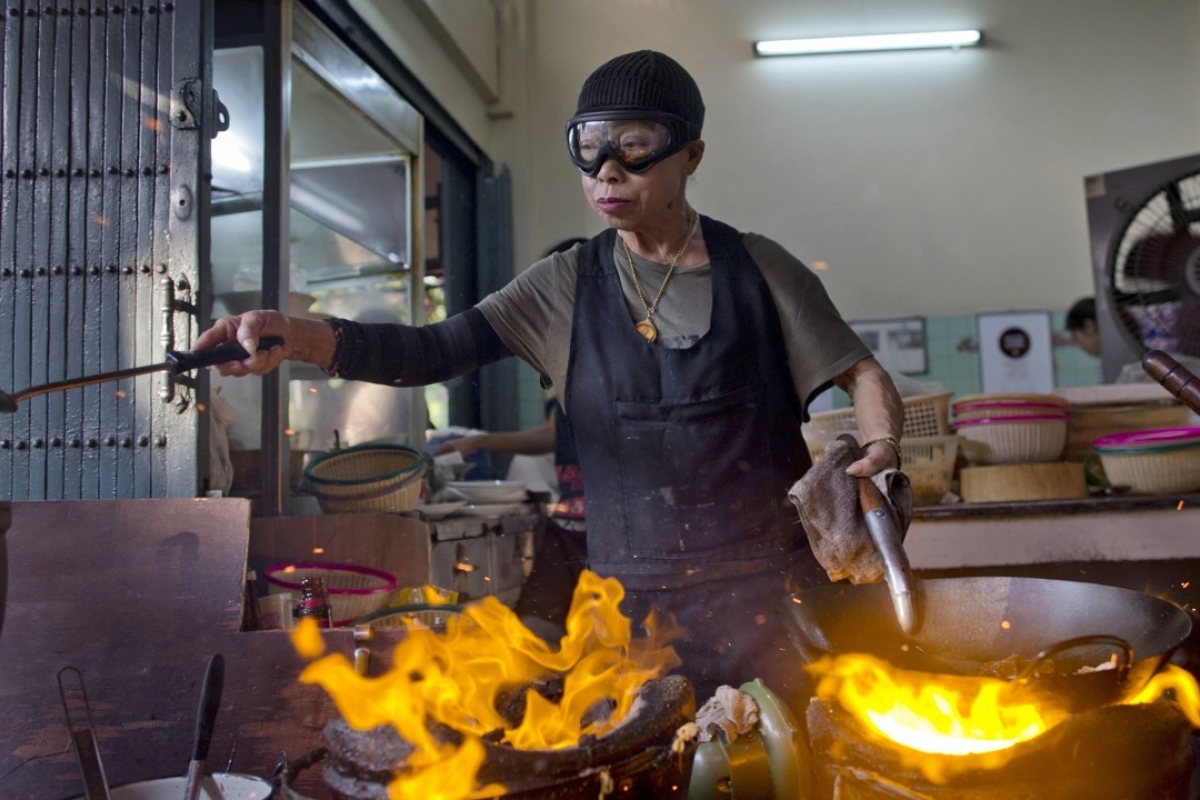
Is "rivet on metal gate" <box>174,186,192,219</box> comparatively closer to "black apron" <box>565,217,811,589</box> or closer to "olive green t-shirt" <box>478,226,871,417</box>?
"olive green t-shirt" <box>478,226,871,417</box>

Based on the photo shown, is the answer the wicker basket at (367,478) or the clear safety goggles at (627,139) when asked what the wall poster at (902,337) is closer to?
the wicker basket at (367,478)

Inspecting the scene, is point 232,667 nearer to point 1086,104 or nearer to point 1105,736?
point 1105,736

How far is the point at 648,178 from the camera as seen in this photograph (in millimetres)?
2012

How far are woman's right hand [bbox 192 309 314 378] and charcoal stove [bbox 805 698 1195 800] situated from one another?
49.4 inches

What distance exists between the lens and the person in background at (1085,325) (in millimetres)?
6156

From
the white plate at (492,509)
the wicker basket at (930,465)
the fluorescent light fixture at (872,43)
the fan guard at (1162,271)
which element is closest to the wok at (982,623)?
the wicker basket at (930,465)

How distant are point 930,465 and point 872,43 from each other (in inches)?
170

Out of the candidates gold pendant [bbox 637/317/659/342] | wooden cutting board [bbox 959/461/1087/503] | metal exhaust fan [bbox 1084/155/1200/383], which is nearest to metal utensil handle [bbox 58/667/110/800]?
gold pendant [bbox 637/317/659/342]

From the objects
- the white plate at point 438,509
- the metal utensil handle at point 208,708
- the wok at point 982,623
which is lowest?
the metal utensil handle at point 208,708

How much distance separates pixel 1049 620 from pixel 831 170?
5.72 m

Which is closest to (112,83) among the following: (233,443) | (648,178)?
(233,443)

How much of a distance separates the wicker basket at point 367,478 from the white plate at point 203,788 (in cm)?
196

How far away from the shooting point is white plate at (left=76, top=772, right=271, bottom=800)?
140 cm

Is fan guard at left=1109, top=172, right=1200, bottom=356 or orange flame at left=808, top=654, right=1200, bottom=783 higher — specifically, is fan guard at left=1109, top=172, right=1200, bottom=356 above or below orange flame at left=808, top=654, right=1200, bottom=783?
above
